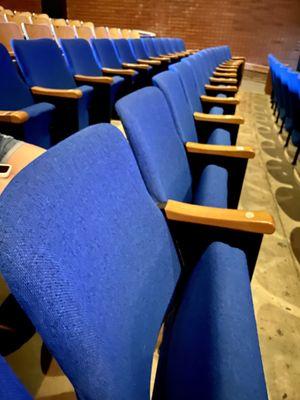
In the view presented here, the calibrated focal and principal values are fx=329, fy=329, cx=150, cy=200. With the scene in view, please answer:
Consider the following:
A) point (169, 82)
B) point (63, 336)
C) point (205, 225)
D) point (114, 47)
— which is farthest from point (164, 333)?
point (114, 47)

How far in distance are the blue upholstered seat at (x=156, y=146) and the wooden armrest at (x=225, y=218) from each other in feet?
0.13

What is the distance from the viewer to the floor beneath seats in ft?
2.36

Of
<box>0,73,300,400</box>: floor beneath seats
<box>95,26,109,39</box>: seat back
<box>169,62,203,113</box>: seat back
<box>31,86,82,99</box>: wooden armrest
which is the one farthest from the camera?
<box>95,26,109,39</box>: seat back

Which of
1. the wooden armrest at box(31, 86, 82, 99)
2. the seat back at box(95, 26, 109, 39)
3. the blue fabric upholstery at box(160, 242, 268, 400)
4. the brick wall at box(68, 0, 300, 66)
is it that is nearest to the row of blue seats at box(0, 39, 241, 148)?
the wooden armrest at box(31, 86, 82, 99)

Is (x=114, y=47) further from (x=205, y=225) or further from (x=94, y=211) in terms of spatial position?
(x=94, y=211)

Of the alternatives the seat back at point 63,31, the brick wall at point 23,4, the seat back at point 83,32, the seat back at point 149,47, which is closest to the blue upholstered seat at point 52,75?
the seat back at point 63,31

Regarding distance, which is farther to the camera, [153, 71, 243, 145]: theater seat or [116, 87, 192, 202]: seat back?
[153, 71, 243, 145]: theater seat

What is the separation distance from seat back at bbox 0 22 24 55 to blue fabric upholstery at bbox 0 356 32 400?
2421 millimetres

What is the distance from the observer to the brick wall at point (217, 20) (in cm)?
552

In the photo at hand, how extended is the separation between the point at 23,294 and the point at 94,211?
126 millimetres

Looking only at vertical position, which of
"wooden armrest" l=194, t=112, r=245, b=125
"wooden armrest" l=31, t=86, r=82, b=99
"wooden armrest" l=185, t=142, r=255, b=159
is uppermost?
"wooden armrest" l=31, t=86, r=82, b=99

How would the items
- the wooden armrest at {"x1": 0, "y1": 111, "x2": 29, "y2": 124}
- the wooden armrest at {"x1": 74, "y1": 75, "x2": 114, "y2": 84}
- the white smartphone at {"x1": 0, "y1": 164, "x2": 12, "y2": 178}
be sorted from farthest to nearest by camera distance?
1. the wooden armrest at {"x1": 74, "y1": 75, "x2": 114, "y2": 84}
2. the wooden armrest at {"x1": 0, "y1": 111, "x2": 29, "y2": 124}
3. the white smartphone at {"x1": 0, "y1": 164, "x2": 12, "y2": 178}

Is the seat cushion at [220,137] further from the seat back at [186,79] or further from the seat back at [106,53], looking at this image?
the seat back at [106,53]

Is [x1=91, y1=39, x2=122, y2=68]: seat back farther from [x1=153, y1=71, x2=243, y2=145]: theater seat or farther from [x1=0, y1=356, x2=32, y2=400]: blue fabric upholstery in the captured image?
[x1=0, y1=356, x2=32, y2=400]: blue fabric upholstery
